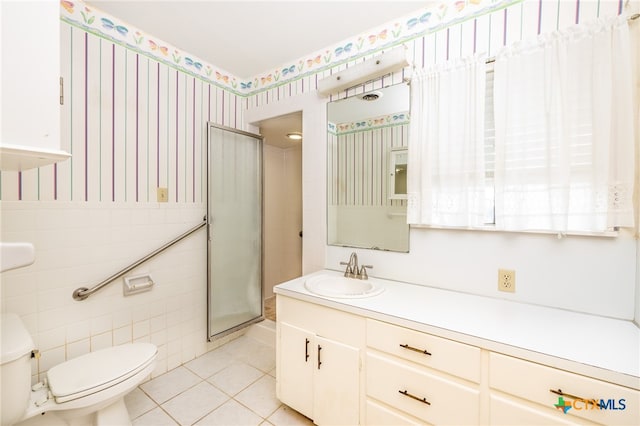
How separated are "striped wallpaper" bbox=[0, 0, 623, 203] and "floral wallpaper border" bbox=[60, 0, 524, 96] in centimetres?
4

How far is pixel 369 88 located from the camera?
1864mm

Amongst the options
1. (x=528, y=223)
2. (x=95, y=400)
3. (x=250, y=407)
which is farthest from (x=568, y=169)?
(x=95, y=400)

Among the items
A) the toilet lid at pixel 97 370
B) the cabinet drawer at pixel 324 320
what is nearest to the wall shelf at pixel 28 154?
the toilet lid at pixel 97 370

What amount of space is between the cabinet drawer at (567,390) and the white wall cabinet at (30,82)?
1.59 m

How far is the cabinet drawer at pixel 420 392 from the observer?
1.05 metres

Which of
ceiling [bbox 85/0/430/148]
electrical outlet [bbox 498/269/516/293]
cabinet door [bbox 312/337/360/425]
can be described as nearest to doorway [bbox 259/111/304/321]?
ceiling [bbox 85/0/430/148]

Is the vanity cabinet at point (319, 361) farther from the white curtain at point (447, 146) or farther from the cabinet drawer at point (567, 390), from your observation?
the white curtain at point (447, 146)

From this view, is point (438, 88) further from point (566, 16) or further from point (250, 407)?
point (250, 407)

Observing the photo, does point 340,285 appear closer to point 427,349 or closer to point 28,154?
point 427,349

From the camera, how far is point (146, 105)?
1.92 metres

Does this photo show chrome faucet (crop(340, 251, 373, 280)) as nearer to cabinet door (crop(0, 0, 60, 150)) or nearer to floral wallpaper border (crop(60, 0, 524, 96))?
floral wallpaper border (crop(60, 0, 524, 96))

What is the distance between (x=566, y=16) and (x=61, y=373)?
2.99 metres

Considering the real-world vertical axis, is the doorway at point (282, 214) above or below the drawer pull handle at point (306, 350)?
above

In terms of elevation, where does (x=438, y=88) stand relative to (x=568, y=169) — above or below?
above
